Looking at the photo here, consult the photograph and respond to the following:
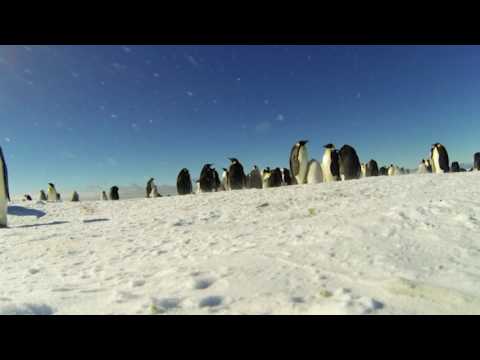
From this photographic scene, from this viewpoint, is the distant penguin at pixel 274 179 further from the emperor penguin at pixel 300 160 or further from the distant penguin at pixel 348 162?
the distant penguin at pixel 348 162

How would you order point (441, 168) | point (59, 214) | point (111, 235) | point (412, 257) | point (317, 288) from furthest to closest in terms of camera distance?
point (441, 168), point (59, 214), point (111, 235), point (412, 257), point (317, 288)

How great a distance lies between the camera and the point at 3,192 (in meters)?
8.41

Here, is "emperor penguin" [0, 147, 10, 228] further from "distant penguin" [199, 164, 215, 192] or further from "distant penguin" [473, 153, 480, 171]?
"distant penguin" [473, 153, 480, 171]

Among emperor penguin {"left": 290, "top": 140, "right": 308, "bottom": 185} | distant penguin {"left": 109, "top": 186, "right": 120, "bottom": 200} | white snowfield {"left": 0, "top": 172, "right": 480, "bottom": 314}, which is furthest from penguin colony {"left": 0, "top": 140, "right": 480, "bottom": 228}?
white snowfield {"left": 0, "top": 172, "right": 480, "bottom": 314}

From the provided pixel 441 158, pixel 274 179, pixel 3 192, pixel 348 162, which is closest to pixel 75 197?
pixel 274 179

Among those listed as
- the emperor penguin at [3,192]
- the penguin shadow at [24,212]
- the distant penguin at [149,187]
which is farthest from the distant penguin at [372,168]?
the emperor penguin at [3,192]

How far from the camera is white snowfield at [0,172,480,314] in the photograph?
2.01m

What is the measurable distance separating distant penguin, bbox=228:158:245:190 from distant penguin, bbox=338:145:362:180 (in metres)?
5.74

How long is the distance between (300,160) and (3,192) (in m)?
11.6

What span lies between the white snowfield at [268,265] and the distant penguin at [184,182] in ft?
45.3
